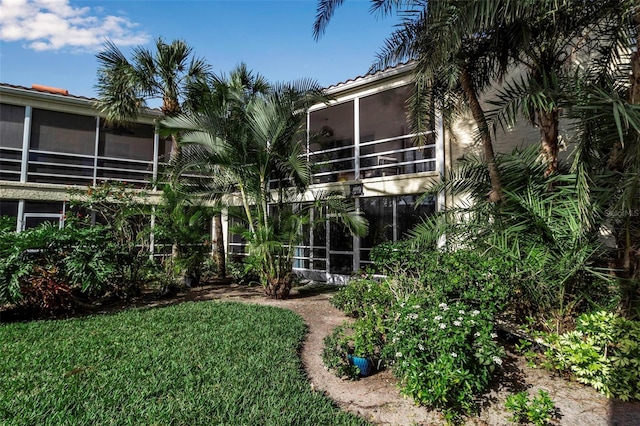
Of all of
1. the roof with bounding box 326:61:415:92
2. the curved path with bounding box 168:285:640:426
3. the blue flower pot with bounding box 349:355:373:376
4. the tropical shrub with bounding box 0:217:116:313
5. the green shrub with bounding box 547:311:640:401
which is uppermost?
the roof with bounding box 326:61:415:92

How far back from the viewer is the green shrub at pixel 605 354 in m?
3.97

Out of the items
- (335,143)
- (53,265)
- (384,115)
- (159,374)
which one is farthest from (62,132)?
(159,374)

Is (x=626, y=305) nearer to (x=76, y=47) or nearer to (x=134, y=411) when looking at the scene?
(x=134, y=411)

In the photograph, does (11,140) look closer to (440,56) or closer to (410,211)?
(410,211)

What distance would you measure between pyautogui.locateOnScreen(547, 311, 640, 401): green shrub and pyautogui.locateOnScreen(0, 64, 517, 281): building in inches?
231

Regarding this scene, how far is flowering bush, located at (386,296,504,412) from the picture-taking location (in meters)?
3.49

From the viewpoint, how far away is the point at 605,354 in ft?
13.6

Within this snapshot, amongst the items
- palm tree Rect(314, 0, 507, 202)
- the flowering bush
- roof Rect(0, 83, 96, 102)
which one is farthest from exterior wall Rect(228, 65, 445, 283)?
roof Rect(0, 83, 96, 102)

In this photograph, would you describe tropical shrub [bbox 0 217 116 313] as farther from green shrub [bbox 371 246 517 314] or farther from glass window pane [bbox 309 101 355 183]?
glass window pane [bbox 309 101 355 183]

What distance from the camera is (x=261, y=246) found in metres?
8.80

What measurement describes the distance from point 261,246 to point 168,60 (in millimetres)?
7627

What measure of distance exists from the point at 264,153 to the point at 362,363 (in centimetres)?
600

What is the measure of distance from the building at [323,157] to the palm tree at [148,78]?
2776 millimetres

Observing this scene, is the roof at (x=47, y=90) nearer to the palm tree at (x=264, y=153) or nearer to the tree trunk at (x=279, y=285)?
the palm tree at (x=264, y=153)
